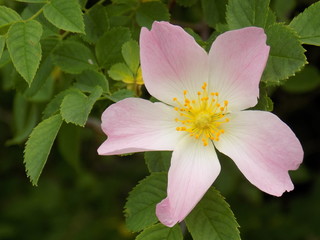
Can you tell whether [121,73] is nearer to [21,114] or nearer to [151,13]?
[151,13]

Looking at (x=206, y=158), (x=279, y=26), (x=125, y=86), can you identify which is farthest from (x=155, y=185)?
(x=279, y=26)

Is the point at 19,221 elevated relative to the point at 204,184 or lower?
lower

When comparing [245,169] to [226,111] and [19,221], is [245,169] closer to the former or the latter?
[226,111]

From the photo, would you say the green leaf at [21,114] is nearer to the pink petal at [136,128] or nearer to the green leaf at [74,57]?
the green leaf at [74,57]

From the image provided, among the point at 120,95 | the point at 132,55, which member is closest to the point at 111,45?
the point at 132,55

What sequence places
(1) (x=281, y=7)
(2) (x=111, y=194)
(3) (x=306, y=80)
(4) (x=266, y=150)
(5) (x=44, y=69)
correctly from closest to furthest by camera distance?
(4) (x=266, y=150), (5) (x=44, y=69), (1) (x=281, y=7), (3) (x=306, y=80), (2) (x=111, y=194)

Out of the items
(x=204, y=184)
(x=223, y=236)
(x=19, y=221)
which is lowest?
(x=19, y=221)

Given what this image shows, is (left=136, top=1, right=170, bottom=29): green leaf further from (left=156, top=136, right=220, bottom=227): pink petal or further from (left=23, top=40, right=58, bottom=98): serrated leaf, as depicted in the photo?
(left=156, top=136, right=220, bottom=227): pink petal
